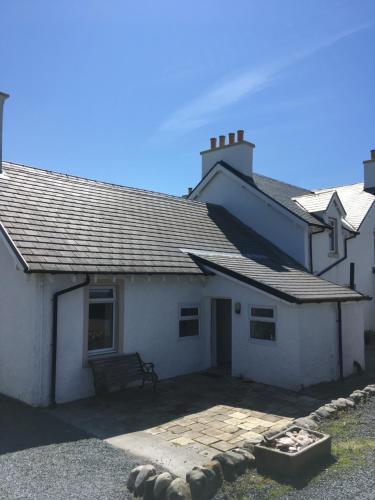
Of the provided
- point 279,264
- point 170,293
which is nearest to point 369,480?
point 170,293

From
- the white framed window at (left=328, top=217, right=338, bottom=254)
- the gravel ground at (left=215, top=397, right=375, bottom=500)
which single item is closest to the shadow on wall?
the gravel ground at (left=215, top=397, right=375, bottom=500)

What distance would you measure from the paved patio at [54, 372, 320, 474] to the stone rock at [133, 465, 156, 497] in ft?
2.34

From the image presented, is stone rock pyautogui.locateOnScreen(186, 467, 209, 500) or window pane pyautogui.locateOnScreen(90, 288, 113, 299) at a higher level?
window pane pyautogui.locateOnScreen(90, 288, 113, 299)

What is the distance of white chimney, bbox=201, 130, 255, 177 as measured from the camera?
2044cm

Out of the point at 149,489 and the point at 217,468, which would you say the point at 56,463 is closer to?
the point at 149,489

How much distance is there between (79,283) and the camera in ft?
34.3

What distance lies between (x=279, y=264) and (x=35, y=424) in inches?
408

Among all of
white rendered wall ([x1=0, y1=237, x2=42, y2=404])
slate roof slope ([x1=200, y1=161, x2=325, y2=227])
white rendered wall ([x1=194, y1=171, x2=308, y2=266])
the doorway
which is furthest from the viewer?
slate roof slope ([x1=200, y1=161, x2=325, y2=227])

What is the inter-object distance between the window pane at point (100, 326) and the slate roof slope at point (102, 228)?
120 cm

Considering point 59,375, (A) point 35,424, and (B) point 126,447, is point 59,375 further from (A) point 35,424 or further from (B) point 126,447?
(B) point 126,447

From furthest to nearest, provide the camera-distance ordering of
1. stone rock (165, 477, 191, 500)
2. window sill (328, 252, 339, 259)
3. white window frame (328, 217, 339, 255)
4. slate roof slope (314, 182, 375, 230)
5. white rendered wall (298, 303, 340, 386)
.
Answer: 1. slate roof slope (314, 182, 375, 230)
2. white window frame (328, 217, 339, 255)
3. window sill (328, 252, 339, 259)
4. white rendered wall (298, 303, 340, 386)
5. stone rock (165, 477, 191, 500)

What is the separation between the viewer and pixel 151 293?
12367 mm

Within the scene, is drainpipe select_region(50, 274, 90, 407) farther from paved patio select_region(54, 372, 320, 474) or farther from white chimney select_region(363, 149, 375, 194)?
white chimney select_region(363, 149, 375, 194)

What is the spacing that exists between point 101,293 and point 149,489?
6.30 m
